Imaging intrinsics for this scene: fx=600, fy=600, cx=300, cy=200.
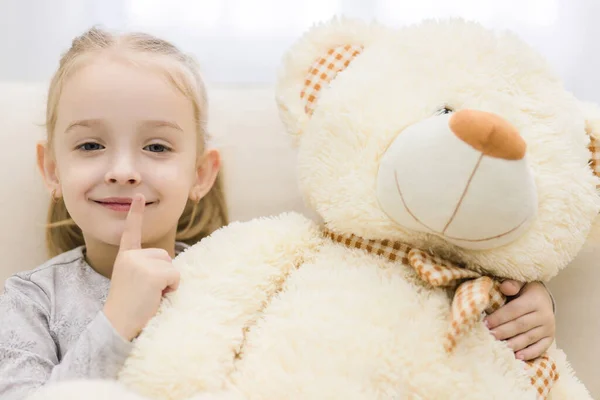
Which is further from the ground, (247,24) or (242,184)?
(247,24)

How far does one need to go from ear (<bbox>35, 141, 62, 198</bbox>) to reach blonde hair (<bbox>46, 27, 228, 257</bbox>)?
0.07ft

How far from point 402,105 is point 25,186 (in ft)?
2.17

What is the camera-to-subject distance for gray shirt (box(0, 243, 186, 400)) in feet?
2.14

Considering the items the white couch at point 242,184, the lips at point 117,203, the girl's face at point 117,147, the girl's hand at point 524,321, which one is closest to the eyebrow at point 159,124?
the girl's face at point 117,147

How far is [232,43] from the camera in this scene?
1.25 meters

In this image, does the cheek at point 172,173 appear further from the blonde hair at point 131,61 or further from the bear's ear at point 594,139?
the bear's ear at point 594,139

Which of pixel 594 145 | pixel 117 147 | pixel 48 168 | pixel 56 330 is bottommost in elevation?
pixel 56 330

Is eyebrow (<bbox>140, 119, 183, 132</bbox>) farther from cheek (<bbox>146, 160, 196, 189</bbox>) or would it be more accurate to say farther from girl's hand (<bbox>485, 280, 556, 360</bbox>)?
girl's hand (<bbox>485, 280, 556, 360</bbox>)

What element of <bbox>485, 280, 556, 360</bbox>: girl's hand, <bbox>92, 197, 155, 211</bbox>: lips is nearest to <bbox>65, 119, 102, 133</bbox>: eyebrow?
<bbox>92, 197, 155, 211</bbox>: lips

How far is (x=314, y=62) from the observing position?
31.2 inches

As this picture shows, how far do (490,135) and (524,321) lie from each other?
0.27m

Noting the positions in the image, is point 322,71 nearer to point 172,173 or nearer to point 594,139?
point 172,173

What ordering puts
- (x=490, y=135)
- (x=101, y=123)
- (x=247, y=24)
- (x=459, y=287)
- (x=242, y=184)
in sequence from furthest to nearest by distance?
1. (x=247, y=24)
2. (x=242, y=184)
3. (x=101, y=123)
4. (x=459, y=287)
5. (x=490, y=135)

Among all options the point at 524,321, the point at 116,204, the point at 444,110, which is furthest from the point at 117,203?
the point at 524,321
